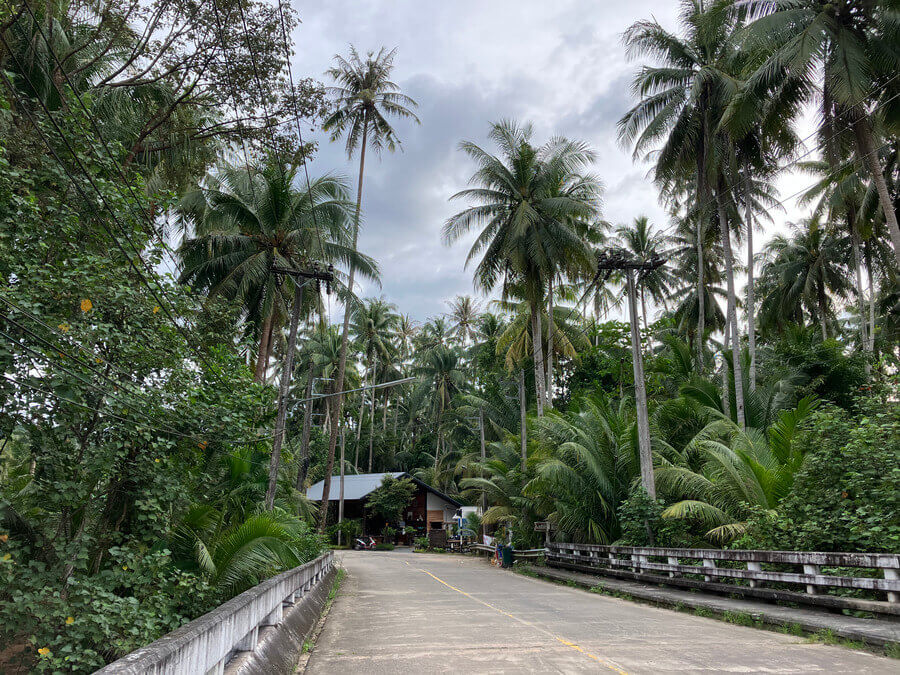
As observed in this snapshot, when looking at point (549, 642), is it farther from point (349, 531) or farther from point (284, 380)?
point (349, 531)

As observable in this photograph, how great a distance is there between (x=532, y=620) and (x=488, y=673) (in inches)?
153

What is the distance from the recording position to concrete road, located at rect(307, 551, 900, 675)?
20.2 ft

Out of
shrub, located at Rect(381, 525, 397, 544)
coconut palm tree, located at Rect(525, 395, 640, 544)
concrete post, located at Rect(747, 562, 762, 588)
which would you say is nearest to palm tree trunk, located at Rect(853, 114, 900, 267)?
coconut palm tree, located at Rect(525, 395, 640, 544)

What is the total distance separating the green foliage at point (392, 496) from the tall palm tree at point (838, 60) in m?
32.3

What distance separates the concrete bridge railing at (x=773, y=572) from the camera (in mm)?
7770

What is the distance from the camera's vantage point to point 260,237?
21.7 meters

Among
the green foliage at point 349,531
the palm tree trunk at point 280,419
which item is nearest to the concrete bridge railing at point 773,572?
the palm tree trunk at point 280,419

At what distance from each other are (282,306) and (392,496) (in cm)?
2384

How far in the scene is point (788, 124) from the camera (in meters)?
19.5

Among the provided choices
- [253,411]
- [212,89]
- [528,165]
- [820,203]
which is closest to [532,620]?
[253,411]

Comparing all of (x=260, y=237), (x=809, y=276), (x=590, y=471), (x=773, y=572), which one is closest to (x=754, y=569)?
(x=773, y=572)

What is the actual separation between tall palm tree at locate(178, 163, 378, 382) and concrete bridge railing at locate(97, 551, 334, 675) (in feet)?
47.0

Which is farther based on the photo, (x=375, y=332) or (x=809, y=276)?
(x=375, y=332)

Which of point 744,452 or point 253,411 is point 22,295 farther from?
point 744,452
